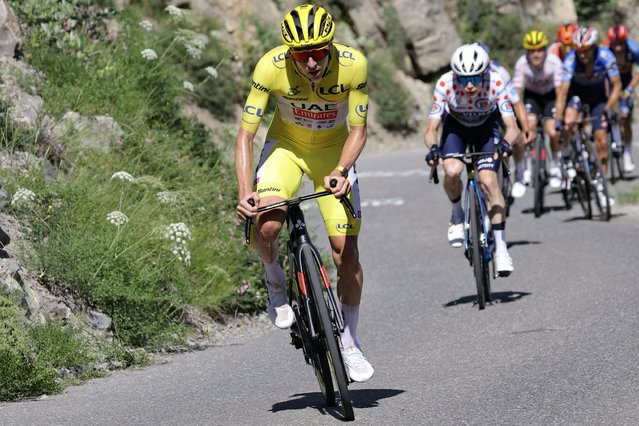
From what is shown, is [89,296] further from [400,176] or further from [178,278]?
[400,176]

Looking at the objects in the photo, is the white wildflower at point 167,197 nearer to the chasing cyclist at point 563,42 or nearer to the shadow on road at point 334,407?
the shadow on road at point 334,407

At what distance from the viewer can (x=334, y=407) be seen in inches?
290

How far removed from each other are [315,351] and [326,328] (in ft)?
1.04

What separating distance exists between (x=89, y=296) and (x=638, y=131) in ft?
72.3

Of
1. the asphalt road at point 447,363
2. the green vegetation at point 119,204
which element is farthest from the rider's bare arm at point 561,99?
the green vegetation at point 119,204

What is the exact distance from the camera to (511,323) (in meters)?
10.1

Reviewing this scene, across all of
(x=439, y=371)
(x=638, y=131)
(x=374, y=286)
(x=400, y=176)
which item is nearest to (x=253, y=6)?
(x=400, y=176)

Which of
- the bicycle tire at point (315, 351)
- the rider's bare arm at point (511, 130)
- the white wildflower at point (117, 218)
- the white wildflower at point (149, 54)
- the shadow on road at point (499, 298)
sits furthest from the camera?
the white wildflower at point (149, 54)

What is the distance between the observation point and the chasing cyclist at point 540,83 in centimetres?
1692

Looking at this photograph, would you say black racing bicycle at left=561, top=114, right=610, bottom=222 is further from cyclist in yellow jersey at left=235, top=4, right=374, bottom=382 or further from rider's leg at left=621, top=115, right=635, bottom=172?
cyclist in yellow jersey at left=235, top=4, right=374, bottom=382

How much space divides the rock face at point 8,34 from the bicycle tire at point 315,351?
6.58 metres

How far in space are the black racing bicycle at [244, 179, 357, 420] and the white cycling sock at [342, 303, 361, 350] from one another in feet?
0.65

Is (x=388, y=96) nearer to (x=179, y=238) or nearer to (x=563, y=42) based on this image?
(x=563, y=42)

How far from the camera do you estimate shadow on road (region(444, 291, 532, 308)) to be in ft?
37.2
